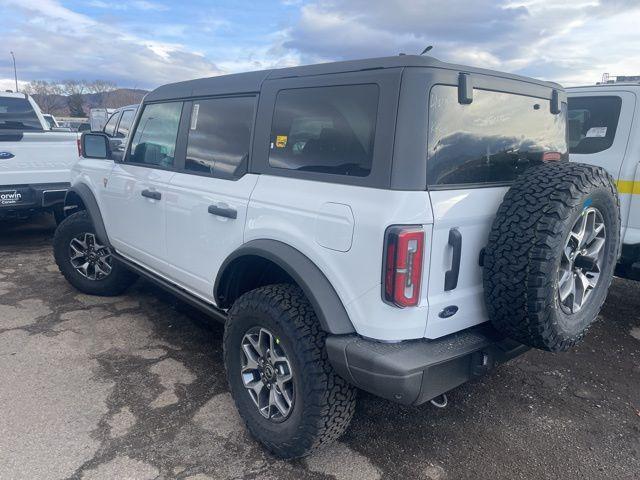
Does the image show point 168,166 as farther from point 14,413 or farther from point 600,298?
point 600,298

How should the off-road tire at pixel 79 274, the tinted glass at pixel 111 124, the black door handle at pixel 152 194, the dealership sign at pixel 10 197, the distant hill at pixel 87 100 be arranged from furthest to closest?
the distant hill at pixel 87 100
the tinted glass at pixel 111 124
the dealership sign at pixel 10 197
the off-road tire at pixel 79 274
the black door handle at pixel 152 194

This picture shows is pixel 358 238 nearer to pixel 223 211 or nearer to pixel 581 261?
pixel 223 211

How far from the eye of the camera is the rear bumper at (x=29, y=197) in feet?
20.0

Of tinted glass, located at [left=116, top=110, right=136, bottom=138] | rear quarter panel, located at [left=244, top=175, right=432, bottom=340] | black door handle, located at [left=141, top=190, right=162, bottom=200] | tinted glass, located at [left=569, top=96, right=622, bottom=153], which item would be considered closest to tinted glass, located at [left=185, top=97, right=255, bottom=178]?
black door handle, located at [left=141, top=190, right=162, bottom=200]

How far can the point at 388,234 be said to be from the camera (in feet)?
6.86

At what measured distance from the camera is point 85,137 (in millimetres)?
4406

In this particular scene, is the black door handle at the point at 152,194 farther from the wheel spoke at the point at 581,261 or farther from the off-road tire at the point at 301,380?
the wheel spoke at the point at 581,261

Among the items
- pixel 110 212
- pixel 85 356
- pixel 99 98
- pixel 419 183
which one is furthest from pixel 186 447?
pixel 99 98

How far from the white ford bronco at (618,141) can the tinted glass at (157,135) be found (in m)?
3.41

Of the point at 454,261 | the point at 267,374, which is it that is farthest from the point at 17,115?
the point at 454,261

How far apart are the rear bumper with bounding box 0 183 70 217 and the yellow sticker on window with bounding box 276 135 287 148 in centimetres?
423

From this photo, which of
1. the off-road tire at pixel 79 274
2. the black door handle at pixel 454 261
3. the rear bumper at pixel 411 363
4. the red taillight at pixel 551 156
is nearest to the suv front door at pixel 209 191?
the rear bumper at pixel 411 363

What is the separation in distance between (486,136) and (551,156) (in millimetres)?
700

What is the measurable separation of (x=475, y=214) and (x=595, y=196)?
57cm
